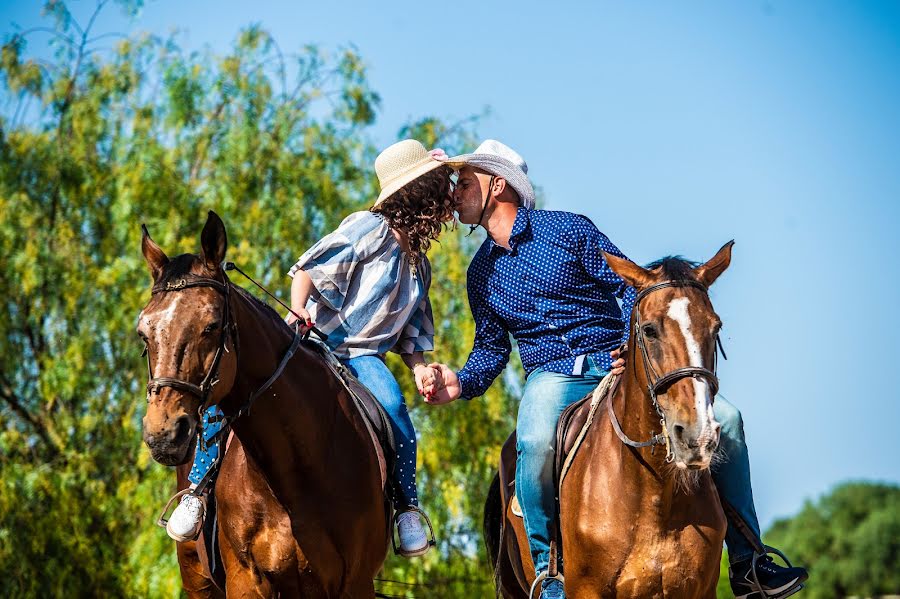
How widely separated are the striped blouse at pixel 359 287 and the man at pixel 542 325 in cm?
46

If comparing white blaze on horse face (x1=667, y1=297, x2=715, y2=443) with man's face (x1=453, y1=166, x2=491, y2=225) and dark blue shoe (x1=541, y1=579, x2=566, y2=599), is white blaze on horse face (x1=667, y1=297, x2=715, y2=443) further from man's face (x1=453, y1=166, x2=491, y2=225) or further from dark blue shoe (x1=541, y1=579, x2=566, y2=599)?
Result: man's face (x1=453, y1=166, x2=491, y2=225)

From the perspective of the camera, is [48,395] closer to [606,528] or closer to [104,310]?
[104,310]

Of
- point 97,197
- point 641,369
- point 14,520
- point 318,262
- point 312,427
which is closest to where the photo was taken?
point 641,369

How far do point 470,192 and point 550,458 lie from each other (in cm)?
180

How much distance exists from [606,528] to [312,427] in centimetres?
157

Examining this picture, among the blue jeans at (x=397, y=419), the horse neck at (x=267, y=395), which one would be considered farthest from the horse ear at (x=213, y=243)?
the blue jeans at (x=397, y=419)

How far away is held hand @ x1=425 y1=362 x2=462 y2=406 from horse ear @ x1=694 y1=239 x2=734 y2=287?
1961 mm

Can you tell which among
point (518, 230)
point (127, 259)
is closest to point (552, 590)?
point (518, 230)

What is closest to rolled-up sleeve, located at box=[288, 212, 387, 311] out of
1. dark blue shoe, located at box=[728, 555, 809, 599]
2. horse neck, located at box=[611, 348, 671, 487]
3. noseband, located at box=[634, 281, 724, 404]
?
horse neck, located at box=[611, 348, 671, 487]

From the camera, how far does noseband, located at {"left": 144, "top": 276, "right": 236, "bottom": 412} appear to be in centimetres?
447

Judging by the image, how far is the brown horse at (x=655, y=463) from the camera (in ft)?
14.8

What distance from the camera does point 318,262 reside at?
6.45 metres

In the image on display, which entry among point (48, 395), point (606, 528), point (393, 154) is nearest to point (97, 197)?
point (48, 395)

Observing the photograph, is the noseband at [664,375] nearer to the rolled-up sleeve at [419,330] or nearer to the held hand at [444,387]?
the held hand at [444,387]
